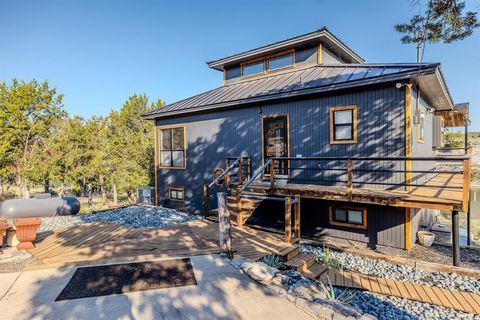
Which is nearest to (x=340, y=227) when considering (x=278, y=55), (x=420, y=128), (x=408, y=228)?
(x=408, y=228)

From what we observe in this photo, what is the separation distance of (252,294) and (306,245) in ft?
12.4

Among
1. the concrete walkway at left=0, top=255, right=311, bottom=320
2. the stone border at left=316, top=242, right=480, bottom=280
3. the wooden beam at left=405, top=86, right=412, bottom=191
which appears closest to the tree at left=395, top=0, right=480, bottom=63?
the wooden beam at left=405, top=86, right=412, bottom=191

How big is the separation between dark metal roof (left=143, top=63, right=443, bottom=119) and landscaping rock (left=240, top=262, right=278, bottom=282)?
197 inches

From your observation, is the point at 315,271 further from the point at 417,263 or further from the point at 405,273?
the point at 417,263

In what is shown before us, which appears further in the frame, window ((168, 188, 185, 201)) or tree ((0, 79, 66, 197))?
tree ((0, 79, 66, 197))

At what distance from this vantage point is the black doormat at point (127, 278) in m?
3.66

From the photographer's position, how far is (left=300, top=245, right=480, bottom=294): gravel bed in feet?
16.8

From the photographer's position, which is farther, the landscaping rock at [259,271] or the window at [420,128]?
the window at [420,128]

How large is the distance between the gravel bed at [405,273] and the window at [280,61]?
672cm

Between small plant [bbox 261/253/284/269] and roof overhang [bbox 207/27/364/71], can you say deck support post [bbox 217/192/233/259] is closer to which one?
small plant [bbox 261/253/284/269]

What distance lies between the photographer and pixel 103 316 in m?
3.09

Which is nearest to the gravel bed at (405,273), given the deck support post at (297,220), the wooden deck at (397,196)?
the deck support post at (297,220)

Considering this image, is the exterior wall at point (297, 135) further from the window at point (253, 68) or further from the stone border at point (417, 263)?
the window at point (253, 68)

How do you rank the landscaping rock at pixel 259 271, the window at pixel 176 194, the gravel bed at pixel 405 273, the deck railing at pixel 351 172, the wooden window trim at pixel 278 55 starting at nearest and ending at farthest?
the landscaping rock at pixel 259 271 → the gravel bed at pixel 405 273 → the deck railing at pixel 351 172 → the wooden window trim at pixel 278 55 → the window at pixel 176 194
